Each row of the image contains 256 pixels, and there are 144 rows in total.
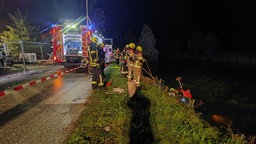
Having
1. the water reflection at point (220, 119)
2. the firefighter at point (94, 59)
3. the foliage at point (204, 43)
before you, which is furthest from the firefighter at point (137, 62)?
the foliage at point (204, 43)

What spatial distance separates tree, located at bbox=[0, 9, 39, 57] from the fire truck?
26.3ft

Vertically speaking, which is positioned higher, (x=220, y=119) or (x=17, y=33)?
(x=17, y=33)

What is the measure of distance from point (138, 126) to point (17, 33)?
2010cm

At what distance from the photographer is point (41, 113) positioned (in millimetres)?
5035

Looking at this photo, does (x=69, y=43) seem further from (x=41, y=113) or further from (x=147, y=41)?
(x=147, y=41)

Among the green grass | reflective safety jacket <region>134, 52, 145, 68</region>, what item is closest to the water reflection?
the green grass

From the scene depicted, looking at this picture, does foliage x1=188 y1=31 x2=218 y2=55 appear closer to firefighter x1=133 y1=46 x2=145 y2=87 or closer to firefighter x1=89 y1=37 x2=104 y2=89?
firefighter x1=133 y1=46 x2=145 y2=87

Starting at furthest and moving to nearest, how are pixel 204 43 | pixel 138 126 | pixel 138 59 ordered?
pixel 204 43
pixel 138 59
pixel 138 126

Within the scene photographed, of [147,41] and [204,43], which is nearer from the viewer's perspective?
[204,43]

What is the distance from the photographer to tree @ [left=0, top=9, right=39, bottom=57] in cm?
1941

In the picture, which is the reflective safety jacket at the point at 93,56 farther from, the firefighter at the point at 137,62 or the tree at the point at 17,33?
the tree at the point at 17,33

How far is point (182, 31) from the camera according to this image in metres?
95.4

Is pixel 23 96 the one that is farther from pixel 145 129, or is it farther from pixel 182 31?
pixel 182 31

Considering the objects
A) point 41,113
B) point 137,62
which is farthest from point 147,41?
point 41,113
